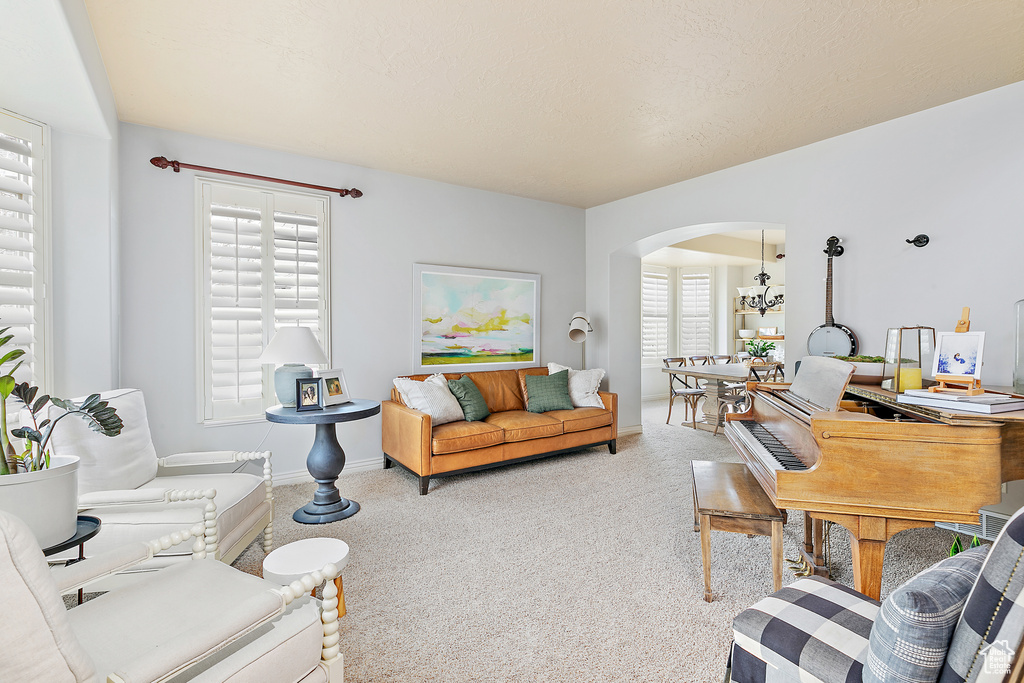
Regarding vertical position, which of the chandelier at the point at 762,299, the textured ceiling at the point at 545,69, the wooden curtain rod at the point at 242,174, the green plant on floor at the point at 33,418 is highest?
the textured ceiling at the point at 545,69

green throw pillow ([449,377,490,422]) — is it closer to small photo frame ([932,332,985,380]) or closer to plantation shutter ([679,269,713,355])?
small photo frame ([932,332,985,380])

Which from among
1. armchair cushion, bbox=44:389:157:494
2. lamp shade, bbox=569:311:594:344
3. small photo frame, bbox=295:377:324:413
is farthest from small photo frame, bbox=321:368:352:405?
lamp shade, bbox=569:311:594:344

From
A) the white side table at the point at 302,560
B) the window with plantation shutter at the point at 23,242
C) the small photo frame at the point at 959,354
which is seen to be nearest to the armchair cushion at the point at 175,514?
the white side table at the point at 302,560

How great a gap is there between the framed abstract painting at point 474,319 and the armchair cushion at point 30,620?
12.3 feet

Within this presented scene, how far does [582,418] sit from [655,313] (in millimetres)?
4781

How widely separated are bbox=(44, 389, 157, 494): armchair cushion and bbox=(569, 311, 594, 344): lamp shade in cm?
391

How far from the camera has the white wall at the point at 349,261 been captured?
346 cm

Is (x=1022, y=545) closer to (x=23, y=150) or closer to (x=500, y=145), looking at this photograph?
(x=500, y=145)

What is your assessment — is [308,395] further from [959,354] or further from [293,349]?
[959,354]

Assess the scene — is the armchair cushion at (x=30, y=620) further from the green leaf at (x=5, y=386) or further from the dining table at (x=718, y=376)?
the dining table at (x=718, y=376)

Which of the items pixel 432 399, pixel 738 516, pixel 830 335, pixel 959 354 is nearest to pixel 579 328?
pixel 432 399

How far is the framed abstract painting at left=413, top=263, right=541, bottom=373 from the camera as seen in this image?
15.4ft

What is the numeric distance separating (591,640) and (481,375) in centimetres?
309

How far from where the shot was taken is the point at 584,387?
5.04 meters
